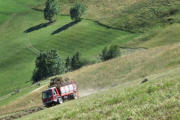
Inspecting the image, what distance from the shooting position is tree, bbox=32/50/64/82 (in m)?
91.9

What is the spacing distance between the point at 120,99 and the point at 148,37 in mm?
98160

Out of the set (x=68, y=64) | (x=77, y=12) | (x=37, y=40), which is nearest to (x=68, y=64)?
(x=68, y=64)

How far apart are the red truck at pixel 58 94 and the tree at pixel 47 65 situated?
46.9 m

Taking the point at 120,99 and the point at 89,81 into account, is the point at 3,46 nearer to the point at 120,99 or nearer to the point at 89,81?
the point at 89,81

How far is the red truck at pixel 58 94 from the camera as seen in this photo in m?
41.1

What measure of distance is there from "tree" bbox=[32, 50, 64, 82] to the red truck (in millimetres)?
46938

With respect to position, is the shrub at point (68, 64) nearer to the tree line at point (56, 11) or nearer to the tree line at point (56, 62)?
the tree line at point (56, 62)

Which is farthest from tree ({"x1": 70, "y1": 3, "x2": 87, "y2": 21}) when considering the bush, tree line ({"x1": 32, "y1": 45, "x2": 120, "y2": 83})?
tree line ({"x1": 32, "y1": 45, "x2": 120, "y2": 83})

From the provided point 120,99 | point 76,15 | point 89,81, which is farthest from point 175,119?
point 76,15

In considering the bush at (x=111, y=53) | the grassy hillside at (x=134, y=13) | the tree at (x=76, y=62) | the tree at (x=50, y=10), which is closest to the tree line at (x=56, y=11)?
the tree at (x=50, y=10)

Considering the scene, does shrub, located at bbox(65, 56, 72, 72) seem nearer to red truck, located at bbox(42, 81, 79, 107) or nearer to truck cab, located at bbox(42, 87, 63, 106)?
red truck, located at bbox(42, 81, 79, 107)

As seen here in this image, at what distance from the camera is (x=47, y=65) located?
307ft

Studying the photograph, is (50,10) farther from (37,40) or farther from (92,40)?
(92,40)

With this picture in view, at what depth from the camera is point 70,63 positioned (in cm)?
10225
